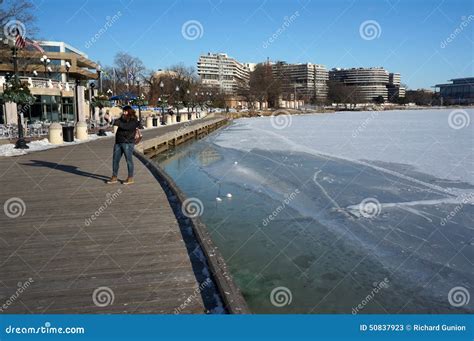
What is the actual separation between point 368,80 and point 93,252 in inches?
6704

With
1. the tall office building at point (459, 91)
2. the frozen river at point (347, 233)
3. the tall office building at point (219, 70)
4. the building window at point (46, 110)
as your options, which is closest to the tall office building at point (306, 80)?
the tall office building at point (219, 70)

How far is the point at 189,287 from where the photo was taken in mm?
3998

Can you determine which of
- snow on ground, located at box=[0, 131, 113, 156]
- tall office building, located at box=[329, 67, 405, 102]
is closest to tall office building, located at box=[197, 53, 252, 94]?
tall office building, located at box=[329, 67, 405, 102]

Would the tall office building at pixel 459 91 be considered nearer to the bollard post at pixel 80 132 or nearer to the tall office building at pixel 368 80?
the tall office building at pixel 368 80

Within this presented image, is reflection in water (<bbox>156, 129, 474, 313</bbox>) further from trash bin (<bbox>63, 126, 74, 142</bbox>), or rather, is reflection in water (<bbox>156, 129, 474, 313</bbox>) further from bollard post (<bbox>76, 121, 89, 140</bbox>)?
bollard post (<bbox>76, 121, 89, 140</bbox>)

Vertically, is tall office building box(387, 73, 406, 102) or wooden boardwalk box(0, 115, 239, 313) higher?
tall office building box(387, 73, 406, 102)

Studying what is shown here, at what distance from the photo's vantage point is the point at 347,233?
748 cm

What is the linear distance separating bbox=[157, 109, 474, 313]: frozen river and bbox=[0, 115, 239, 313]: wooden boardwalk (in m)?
1.28

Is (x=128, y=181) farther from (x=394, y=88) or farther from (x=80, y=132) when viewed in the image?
(x=394, y=88)

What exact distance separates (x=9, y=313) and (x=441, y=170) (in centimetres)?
1287

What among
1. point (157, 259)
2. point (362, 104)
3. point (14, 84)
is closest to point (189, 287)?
point (157, 259)

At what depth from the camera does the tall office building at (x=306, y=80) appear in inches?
6085

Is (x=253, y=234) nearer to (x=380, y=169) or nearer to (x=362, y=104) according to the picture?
(x=380, y=169)

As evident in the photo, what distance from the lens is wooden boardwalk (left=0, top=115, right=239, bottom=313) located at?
377cm
